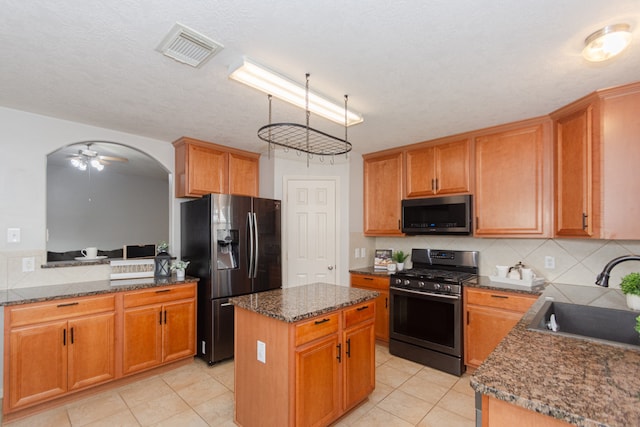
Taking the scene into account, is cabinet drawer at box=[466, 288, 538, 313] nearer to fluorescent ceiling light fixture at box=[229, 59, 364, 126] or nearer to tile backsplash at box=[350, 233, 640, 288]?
tile backsplash at box=[350, 233, 640, 288]

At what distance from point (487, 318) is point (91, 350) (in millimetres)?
A: 3479

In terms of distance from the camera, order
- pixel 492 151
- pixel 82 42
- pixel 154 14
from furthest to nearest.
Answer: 1. pixel 492 151
2. pixel 82 42
3. pixel 154 14

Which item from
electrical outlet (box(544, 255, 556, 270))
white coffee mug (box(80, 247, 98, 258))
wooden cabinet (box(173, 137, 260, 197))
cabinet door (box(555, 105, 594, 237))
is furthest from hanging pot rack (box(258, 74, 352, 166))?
electrical outlet (box(544, 255, 556, 270))

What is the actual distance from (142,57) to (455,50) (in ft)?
6.08

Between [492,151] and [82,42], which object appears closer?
[82,42]

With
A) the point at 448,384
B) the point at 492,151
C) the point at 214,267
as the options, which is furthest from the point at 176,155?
the point at 448,384

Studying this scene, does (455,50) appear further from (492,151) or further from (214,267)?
(214,267)

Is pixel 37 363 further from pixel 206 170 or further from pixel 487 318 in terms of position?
pixel 487 318

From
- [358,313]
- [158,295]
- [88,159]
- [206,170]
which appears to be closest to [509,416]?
[358,313]

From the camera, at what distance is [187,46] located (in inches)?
67.0

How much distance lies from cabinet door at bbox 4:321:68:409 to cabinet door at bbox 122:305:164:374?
0.43 m

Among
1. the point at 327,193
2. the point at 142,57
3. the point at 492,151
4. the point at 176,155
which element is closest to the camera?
the point at 142,57

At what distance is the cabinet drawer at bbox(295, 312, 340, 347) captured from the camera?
1.84 m

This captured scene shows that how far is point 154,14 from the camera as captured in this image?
1469mm
